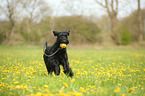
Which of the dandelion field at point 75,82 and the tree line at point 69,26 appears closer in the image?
the dandelion field at point 75,82

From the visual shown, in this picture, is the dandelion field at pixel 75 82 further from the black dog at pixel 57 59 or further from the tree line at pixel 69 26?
the tree line at pixel 69 26

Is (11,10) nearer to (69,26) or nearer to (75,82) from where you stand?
(69,26)

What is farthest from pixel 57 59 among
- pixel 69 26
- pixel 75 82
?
pixel 69 26

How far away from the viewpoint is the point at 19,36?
3203cm

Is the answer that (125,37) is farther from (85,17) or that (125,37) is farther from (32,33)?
(32,33)

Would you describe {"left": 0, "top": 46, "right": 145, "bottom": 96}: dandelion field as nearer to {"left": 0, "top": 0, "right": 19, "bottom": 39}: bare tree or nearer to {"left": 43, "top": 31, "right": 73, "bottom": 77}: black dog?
{"left": 43, "top": 31, "right": 73, "bottom": 77}: black dog

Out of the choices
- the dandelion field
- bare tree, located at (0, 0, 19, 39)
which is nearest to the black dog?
the dandelion field

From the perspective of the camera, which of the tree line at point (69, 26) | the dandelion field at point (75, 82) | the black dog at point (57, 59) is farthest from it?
the tree line at point (69, 26)

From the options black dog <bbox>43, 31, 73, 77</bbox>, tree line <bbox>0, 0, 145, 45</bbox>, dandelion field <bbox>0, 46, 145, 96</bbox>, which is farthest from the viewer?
tree line <bbox>0, 0, 145, 45</bbox>

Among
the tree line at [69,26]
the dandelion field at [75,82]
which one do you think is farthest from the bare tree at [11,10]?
the dandelion field at [75,82]

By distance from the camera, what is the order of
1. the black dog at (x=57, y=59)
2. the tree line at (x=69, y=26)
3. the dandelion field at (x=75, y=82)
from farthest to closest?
the tree line at (x=69, y=26) < the black dog at (x=57, y=59) < the dandelion field at (x=75, y=82)

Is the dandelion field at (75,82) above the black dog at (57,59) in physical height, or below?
below

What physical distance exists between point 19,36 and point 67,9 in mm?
12667

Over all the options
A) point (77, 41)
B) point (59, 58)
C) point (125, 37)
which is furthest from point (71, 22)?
point (59, 58)
